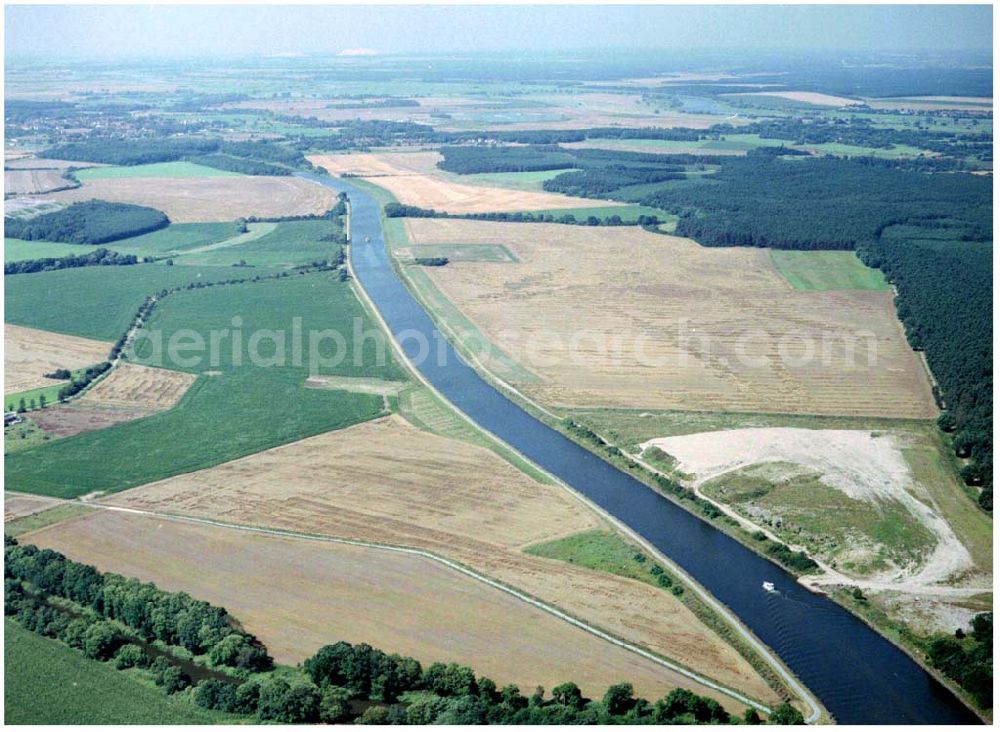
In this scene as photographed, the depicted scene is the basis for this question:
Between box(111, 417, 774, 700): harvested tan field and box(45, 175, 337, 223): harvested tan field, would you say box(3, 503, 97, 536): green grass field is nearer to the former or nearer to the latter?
box(111, 417, 774, 700): harvested tan field

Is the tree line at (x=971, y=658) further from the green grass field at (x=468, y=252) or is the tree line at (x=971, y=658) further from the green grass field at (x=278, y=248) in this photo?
the green grass field at (x=278, y=248)

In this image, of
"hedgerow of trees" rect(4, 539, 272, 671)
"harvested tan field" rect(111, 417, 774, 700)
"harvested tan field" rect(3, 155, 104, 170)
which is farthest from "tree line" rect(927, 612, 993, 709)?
"harvested tan field" rect(3, 155, 104, 170)

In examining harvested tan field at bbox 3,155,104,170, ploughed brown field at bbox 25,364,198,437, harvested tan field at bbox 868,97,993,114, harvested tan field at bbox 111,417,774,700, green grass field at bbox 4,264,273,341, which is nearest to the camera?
harvested tan field at bbox 111,417,774,700

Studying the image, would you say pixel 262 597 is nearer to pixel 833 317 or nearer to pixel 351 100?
pixel 833 317

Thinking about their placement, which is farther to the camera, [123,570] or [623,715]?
[123,570]

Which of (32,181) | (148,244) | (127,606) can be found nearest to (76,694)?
(127,606)

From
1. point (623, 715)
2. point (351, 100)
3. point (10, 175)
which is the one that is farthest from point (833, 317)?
point (351, 100)

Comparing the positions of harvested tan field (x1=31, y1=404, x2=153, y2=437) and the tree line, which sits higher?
harvested tan field (x1=31, y1=404, x2=153, y2=437)

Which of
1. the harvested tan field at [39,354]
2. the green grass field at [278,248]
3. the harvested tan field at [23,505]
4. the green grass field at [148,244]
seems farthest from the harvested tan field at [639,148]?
the harvested tan field at [23,505]
